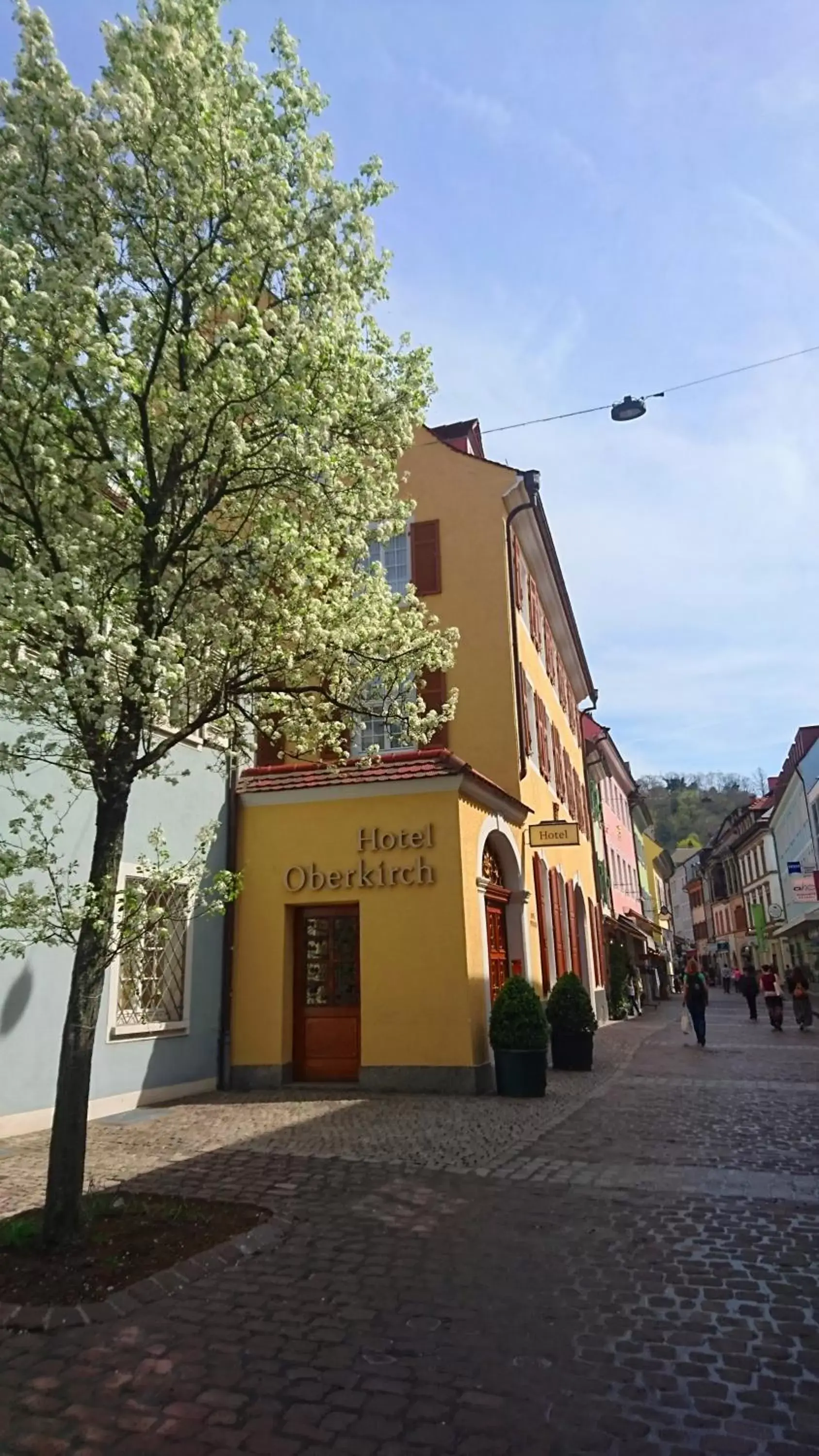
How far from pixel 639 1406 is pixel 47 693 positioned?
4.42 metres

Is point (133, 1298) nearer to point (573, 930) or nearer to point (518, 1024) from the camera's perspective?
point (518, 1024)

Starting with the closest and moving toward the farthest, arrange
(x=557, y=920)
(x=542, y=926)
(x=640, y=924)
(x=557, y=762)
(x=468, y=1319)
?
(x=468, y=1319)
(x=542, y=926)
(x=557, y=920)
(x=557, y=762)
(x=640, y=924)

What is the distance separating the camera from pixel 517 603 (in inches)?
633

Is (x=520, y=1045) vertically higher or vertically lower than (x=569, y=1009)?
lower

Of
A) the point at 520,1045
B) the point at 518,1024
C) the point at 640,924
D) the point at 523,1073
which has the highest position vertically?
Answer: the point at 640,924

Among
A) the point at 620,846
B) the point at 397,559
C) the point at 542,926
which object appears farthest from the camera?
the point at 620,846

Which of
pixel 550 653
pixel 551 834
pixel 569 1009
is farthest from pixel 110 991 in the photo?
pixel 550 653

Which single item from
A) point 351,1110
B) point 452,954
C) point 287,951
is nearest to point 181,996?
point 287,951

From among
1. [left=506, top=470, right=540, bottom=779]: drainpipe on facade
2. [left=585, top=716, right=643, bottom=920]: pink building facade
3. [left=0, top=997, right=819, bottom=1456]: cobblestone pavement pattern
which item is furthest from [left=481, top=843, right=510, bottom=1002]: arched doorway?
[left=585, top=716, right=643, bottom=920]: pink building facade

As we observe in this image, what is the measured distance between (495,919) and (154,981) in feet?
17.1

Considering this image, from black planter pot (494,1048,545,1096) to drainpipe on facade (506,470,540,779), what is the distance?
5.15 metres

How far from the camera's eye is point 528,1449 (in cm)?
298

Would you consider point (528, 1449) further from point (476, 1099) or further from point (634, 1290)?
point (476, 1099)

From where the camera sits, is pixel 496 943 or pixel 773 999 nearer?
pixel 496 943
